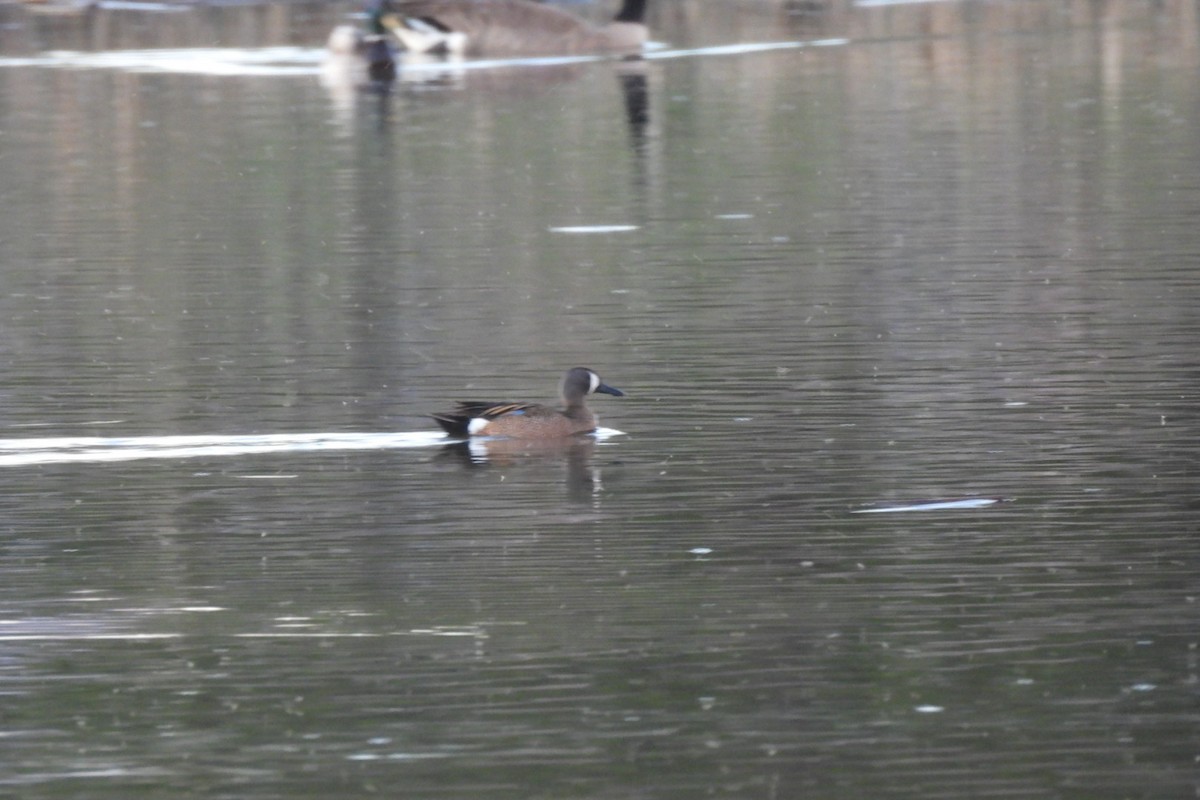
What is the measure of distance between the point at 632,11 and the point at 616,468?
21.6 meters

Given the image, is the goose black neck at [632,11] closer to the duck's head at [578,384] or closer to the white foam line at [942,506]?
the duck's head at [578,384]

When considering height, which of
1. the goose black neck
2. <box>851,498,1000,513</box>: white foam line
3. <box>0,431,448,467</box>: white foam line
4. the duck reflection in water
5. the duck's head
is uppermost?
the goose black neck

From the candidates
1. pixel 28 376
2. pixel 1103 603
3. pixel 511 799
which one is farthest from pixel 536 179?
pixel 511 799

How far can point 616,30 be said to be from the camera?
Result: 32062 mm

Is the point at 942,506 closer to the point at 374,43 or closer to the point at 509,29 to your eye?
the point at 374,43

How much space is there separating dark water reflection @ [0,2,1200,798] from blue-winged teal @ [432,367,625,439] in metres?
0.14

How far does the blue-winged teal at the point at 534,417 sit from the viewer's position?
1146 cm

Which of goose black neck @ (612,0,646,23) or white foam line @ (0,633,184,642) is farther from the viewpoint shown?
goose black neck @ (612,0,646,23)

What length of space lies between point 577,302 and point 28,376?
3.43 metres

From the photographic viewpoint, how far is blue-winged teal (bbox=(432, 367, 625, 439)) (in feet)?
37.6

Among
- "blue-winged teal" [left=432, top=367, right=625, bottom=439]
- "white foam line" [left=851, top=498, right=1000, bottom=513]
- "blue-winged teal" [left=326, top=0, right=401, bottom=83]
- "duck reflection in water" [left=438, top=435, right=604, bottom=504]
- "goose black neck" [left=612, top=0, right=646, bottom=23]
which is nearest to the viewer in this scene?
"white foam line" [left=851, top=498, right=1000, bottom=513]

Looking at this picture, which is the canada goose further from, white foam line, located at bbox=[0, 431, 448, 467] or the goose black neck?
white foam line, located at bbox=[0, 431, 448, 467]

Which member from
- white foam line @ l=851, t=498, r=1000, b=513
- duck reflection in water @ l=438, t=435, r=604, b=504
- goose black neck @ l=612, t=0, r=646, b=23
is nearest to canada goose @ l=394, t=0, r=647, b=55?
goose black neck @ l=612, t=0, r=646, b=23

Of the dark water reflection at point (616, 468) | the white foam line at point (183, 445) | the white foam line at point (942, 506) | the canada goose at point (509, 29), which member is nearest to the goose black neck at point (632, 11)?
the canada goose at point (509, 29)
